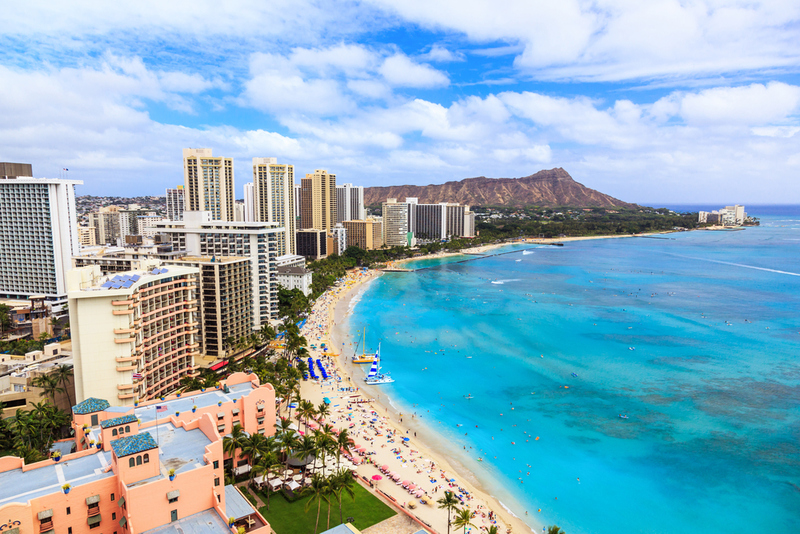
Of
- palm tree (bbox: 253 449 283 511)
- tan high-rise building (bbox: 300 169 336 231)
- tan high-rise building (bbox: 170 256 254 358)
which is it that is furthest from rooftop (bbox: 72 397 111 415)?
tan high-rise building (bbox: 300 169 336 231)

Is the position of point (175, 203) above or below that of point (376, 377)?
above

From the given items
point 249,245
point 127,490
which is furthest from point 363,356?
point 127,490

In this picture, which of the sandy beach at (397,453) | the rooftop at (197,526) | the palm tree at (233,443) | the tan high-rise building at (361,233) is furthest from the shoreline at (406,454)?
the tan high-rise building at (361,233)

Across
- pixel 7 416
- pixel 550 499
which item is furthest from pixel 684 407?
pixel 7 416

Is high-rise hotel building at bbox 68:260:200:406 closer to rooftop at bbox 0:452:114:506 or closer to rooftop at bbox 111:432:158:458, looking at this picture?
rooftop at bbox 0:452:114:506

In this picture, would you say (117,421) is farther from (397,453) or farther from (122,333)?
(397,453)

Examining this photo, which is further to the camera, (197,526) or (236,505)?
(236,505)

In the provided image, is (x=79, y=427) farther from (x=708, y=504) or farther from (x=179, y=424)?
(x=708, y=504)
